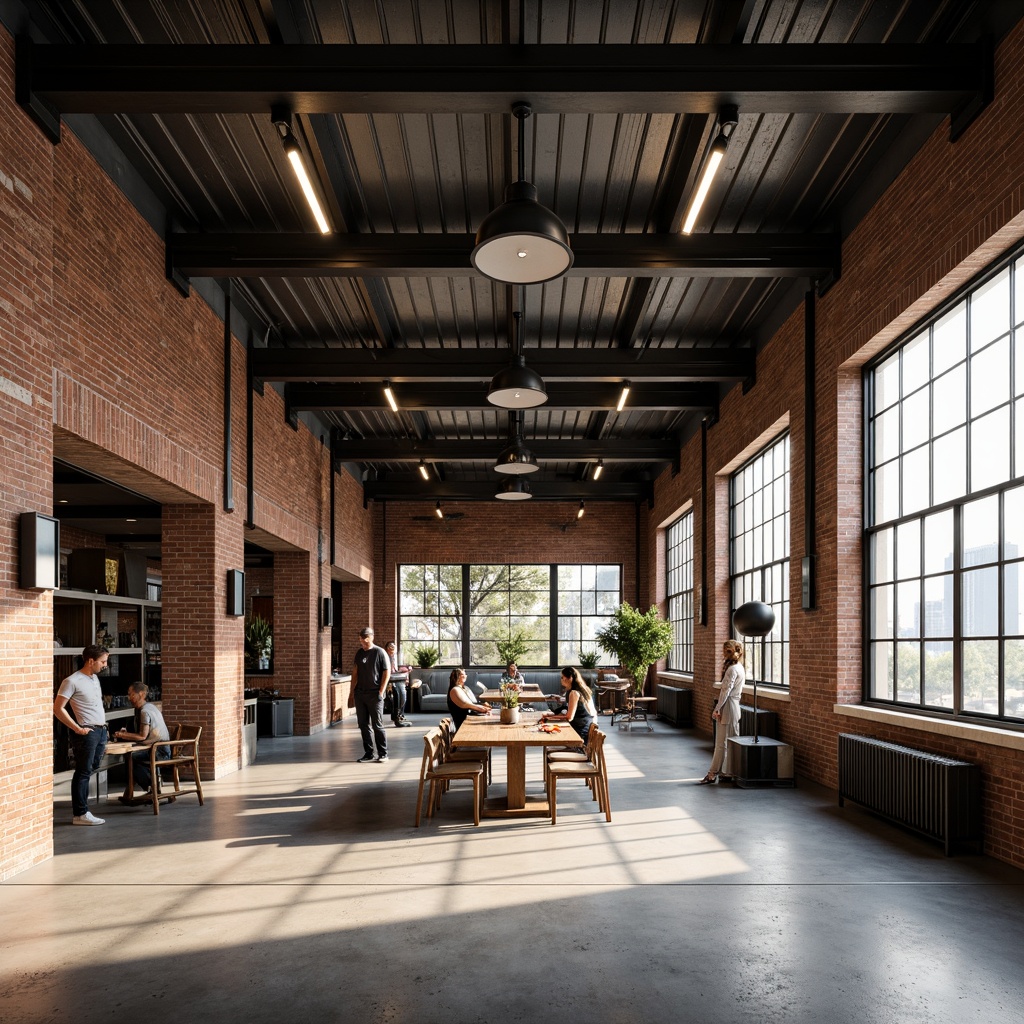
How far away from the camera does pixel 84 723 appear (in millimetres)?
7410

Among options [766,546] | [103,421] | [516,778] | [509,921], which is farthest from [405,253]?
[766,546]

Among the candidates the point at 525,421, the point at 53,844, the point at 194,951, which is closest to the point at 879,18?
Result: the point at 194,951

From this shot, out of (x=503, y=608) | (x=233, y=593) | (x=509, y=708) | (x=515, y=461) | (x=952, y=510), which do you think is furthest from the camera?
(x=503, y=608)

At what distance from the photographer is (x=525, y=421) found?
1539 centimetres

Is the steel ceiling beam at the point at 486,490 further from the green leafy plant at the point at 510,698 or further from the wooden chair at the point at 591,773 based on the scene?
the wooden chair at the point at 591,773

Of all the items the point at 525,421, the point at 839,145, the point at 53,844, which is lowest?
the point at 53,844

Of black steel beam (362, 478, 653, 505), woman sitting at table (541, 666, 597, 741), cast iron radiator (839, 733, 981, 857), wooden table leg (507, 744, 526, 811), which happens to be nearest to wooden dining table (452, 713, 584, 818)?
wooden table leg (507, 744, 526, 811)

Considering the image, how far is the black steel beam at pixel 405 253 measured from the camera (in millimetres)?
7980

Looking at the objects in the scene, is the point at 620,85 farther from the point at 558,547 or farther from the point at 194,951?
the point at 558,547

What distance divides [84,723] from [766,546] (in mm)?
7988

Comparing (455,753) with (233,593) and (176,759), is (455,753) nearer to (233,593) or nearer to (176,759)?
(176,759)

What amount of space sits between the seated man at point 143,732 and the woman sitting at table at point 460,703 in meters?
2.94

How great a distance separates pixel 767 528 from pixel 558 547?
9562 millimetres

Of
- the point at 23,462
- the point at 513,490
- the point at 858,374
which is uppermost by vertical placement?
the point at 858,374
